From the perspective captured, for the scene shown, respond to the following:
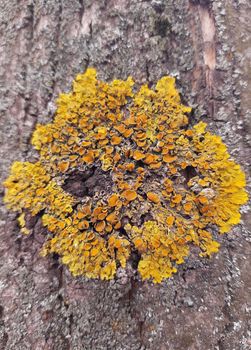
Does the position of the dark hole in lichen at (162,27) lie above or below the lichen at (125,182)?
above

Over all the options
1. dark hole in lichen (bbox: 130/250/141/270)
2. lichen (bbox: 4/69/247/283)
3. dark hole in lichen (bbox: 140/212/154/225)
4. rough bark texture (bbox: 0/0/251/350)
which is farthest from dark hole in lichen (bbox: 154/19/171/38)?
dark hole in lichen (bbox: 130/250/141/270)

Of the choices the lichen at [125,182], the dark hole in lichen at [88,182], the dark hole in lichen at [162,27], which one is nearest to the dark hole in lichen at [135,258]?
the lichen at [125,182]

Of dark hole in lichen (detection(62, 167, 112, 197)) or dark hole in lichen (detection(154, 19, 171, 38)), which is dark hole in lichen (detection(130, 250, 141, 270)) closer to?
dark hole in lichen (detection(62, 167, 112, 197))

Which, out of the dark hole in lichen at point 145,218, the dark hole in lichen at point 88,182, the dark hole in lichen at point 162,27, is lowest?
the dark hole in lichen at point 145,218

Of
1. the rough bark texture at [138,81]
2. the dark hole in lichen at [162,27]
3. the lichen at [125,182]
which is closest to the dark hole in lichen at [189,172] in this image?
the lichen at [125,182]

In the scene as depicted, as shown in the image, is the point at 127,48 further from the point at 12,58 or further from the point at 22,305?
the point at 22,305

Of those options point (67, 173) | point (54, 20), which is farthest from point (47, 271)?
point (54, 20)

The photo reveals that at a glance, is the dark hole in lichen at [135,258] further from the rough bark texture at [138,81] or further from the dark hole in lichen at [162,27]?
the dark hole in lichen at [162,27]

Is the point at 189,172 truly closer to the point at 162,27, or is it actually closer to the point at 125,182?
the point at 125,182

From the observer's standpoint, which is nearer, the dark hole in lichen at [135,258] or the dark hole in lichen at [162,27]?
the dark hole in lichen at [135,258]
